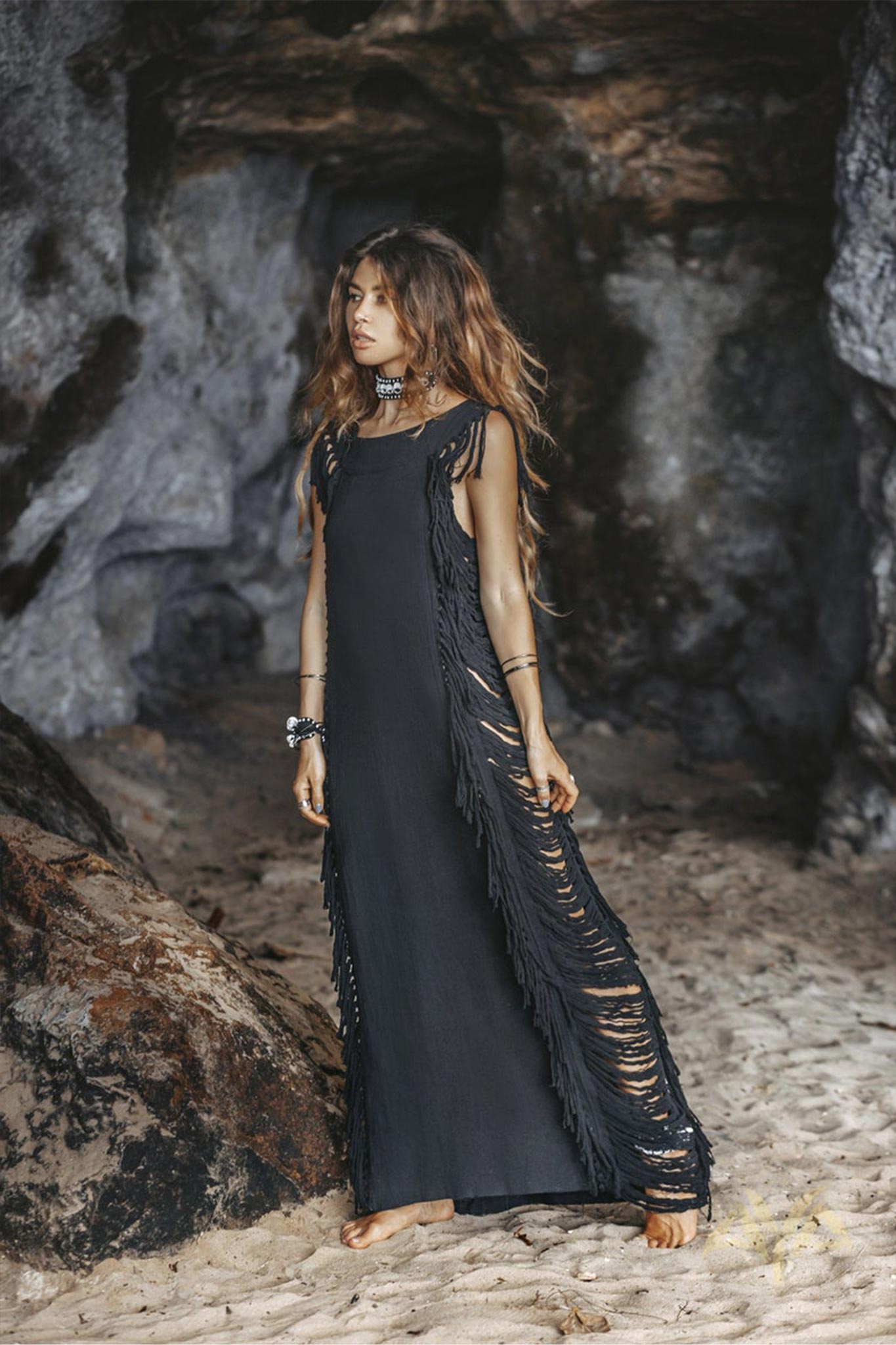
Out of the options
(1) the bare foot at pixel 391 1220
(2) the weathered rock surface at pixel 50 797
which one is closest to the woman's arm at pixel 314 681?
(2) the weathered rock surface at pixel 50 797

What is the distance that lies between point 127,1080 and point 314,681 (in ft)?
2.90

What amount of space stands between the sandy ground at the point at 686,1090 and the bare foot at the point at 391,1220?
0.8 inches

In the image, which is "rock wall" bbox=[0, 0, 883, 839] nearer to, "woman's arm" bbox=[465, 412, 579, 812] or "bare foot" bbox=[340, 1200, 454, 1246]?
"woman's arm" bbox=[465, 412, 579, 812]

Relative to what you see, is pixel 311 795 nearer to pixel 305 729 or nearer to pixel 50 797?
pixel 305 729

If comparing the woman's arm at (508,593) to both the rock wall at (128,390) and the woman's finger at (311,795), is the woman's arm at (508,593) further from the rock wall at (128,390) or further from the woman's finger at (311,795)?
the rock wall at (128,390)

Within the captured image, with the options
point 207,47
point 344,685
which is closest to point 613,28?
point 207,47

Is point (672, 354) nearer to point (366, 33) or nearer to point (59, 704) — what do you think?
point (366, 33)

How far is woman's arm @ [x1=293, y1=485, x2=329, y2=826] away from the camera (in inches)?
117

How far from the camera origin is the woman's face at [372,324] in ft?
9.37

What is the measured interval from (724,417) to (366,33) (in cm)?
244

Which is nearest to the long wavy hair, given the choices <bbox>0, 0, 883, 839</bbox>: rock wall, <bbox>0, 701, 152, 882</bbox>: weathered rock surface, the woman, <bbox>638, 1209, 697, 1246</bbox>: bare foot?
the woman

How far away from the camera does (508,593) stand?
2811mm

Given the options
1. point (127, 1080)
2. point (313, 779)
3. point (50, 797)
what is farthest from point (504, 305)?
point (127, 1080)

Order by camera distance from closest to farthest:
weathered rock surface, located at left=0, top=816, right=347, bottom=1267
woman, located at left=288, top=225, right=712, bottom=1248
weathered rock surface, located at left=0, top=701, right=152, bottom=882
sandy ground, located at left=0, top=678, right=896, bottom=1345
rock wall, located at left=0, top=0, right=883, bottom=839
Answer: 1. sandy ground, located at left=0, top=678, right=896, bottom=1345
2. weathered rock surface, located at left=0, top=816, right=347, bottom=1267
3. woman, located at left=288, top=225, right=712, bottom=1248
4. weathered rock surface, located at left=0, top=701, right=152, bottom=882
5. rock wall, located at left=0, top=0, right=883, bottom=839
